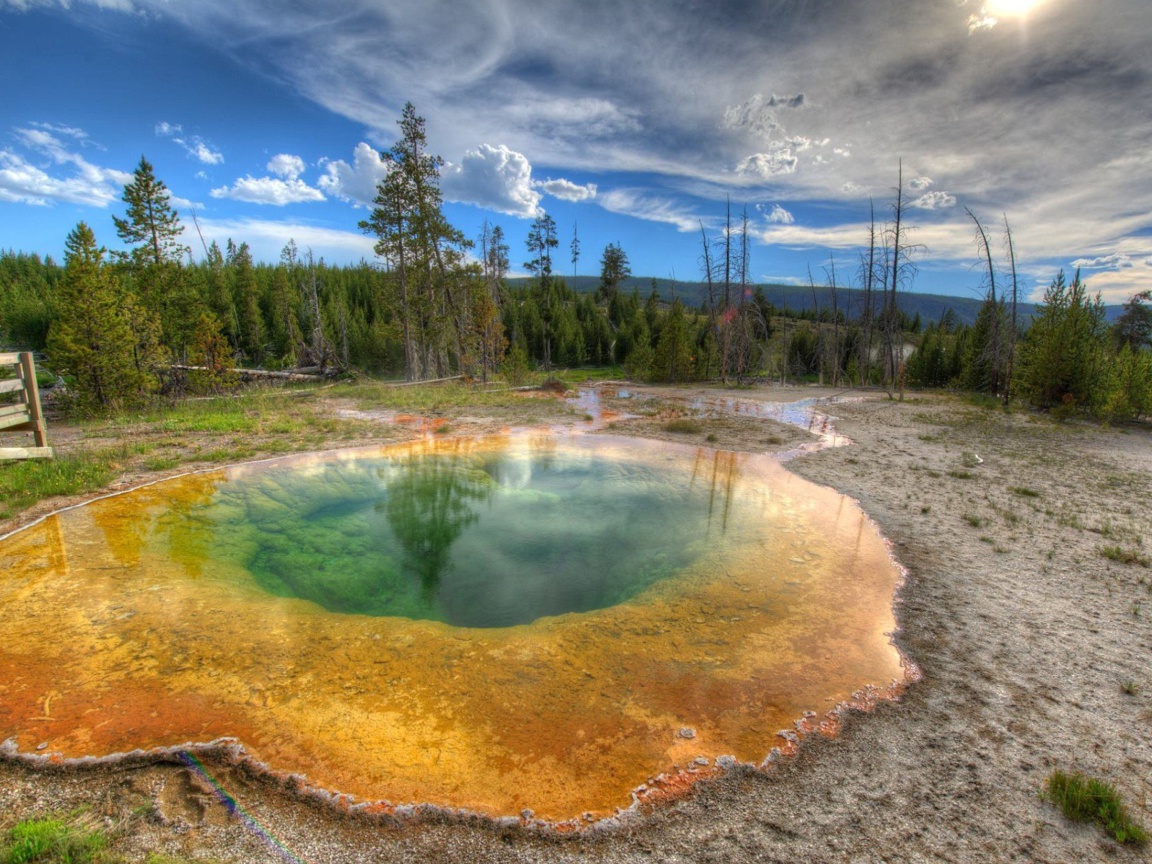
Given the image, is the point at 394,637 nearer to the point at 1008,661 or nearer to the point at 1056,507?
the point at 1008,661

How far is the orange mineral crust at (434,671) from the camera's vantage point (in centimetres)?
349

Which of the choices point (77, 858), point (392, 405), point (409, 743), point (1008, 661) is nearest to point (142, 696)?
point (77, 858)

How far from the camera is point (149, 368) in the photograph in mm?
21000

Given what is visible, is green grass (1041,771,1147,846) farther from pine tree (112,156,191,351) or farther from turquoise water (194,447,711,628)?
pine tree (112,156,191,351)

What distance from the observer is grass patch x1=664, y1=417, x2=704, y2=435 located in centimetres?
1552

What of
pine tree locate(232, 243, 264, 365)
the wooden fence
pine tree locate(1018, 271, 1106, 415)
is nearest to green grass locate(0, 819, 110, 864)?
the wooden fence

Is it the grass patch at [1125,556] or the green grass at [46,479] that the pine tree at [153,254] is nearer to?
the green grass at [46,479]

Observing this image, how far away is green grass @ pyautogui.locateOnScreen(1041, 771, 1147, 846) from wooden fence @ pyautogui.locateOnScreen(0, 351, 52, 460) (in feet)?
46.4

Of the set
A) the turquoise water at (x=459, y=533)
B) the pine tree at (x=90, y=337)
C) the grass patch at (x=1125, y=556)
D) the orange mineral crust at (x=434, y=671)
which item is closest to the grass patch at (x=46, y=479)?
the orange mineral crust at (x=434, y=671)

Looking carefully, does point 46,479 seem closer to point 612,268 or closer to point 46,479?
point 46,479

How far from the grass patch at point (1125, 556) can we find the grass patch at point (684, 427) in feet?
30.6

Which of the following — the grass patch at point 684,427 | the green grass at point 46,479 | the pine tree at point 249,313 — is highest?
the pine tree at point 249,313

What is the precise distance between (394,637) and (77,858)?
2.54 metres

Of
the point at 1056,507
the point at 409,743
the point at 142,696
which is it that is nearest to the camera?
the point at 409,743
